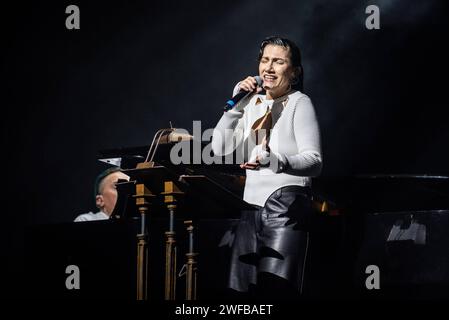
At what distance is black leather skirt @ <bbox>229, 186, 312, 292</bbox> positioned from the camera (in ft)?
9.07

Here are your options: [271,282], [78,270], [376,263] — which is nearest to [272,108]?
[271,282]

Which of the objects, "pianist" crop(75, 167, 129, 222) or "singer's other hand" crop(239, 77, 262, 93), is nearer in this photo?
"singer's other hand" crop(239, 77, 262, 93)

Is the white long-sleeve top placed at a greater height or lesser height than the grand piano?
greater

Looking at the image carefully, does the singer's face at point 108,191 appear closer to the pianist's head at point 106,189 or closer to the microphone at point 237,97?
the pianist's head at point 106,189

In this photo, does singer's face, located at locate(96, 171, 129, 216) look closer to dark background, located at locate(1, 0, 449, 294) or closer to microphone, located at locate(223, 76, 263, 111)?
dark background, located at locate(1, 0, 449, 294)

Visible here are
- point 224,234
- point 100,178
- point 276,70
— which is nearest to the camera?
point 276,70

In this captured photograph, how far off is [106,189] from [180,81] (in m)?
1.00

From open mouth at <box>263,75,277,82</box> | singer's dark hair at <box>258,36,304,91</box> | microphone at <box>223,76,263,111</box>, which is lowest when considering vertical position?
microphone at <box>223,76,263,111</box>

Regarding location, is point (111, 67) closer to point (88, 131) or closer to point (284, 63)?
point (88, 131)

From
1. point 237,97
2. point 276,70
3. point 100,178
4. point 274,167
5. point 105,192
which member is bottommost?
point 105,192

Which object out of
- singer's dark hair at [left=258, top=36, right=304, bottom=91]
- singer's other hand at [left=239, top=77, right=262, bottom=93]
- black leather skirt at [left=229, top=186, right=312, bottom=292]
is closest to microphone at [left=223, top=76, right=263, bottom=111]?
singer's other hand at [left=239, top=77, right=262, bottom=93]

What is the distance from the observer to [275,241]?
279cm

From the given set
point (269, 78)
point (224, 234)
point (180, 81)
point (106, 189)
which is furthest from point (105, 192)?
point (269, 78)

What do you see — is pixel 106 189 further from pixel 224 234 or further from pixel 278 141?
pixel 278 141
